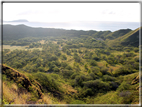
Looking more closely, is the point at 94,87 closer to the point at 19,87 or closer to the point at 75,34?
the point at 19,87

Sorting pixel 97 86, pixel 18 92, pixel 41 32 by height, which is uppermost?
pixel 41 32

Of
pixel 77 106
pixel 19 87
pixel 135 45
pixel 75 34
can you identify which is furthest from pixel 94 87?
pixel 75 34

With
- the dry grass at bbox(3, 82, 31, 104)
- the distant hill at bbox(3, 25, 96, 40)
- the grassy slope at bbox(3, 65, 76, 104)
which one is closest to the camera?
the dry grass at bbox(3, 82, 31, 104)

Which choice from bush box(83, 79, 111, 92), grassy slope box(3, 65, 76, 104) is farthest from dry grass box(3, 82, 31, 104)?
bush box(83, 79, 111, 92)

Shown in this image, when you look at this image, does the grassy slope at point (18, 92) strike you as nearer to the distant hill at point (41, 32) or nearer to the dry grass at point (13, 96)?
the dry grass at point (13, 96)

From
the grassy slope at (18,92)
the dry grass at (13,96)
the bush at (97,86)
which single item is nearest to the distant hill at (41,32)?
the bush at (97,86)

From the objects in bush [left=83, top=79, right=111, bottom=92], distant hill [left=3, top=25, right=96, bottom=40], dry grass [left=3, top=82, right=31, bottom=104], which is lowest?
bush [left=83, top=79, right=111, bottom=92]

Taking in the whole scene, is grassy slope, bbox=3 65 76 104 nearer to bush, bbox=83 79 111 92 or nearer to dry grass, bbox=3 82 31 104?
dry grass, bbox=3 82 31 104

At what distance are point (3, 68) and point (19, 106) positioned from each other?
13.1 feet

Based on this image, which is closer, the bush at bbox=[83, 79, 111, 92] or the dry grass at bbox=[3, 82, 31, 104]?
the dry grass at bbox=[3, 82, 31, 104]

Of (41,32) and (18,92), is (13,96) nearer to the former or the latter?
(18,92)

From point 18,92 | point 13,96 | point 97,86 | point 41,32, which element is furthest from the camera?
point 41,32

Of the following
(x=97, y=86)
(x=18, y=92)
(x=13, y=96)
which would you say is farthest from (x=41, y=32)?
(x=13, y=96)

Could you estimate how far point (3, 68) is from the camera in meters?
6.18
